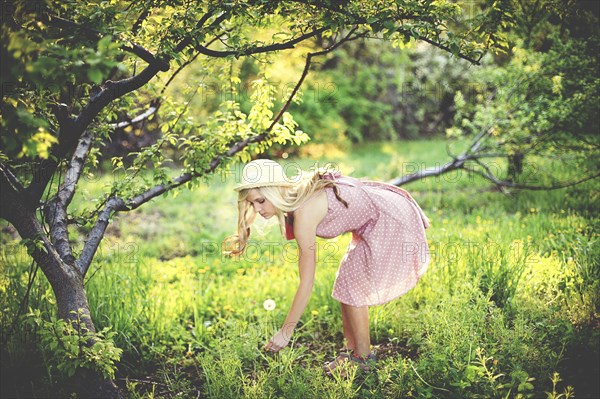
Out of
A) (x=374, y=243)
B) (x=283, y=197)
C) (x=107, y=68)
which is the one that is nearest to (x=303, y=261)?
(x=283, y=197)

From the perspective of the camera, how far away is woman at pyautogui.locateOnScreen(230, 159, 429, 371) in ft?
9.27

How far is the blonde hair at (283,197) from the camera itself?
280 cm

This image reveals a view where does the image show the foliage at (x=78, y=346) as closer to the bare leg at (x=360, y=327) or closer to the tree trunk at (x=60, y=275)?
the tree trunk at (x=60, y=275)

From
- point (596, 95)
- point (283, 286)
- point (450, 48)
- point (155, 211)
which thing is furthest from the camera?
point (155, 211)

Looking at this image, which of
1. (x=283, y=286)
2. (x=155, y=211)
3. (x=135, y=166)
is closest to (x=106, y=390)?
(x=135, y=166)

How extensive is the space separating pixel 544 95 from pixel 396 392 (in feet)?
12.7

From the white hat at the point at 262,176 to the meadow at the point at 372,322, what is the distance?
62cm

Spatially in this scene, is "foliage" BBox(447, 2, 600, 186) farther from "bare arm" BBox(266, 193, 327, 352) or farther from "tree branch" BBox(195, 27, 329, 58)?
"bare arm" BBox(266, 193, 327, 352)

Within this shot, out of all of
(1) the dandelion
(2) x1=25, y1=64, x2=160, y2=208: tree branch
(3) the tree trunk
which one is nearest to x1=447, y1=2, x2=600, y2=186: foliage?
(1) the dandelion

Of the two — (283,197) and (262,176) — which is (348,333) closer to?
(283,197)

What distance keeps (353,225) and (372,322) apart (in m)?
0.86

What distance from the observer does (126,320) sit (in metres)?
3.33

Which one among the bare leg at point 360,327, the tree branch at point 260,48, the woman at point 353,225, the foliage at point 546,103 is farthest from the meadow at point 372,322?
the tree branch at point 260,48

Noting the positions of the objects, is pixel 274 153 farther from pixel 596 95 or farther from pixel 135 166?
pixel 135 166
